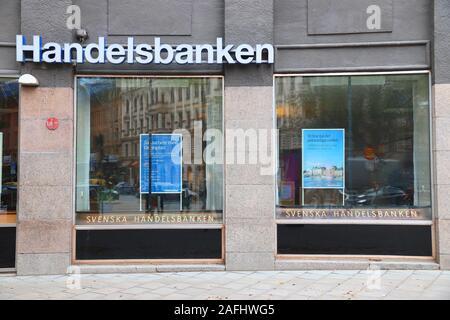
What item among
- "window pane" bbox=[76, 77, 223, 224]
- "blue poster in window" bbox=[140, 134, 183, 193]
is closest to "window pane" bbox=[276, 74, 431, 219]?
"window pane" bbox=[76, 77, 223, 224]

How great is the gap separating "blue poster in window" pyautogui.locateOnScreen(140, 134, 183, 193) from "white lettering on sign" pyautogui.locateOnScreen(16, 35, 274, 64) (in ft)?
5.35

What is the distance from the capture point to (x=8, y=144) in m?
9.23

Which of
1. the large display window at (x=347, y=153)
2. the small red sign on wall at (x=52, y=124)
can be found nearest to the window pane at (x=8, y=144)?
the small red sign on wall at (x=52, y=124)

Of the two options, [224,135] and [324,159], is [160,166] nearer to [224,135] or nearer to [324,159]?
[224,135]

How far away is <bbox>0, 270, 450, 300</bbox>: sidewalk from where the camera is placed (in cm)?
728

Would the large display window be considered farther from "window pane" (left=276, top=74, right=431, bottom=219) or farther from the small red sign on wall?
the small red sign on wall

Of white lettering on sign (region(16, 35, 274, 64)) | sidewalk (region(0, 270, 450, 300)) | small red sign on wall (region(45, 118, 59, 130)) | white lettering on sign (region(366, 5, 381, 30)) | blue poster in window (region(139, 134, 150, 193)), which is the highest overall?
white lettering on sign (region(366, 5, 381, 30))

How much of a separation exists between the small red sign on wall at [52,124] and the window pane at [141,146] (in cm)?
48

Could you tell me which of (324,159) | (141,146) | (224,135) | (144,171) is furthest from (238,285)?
(141,146)

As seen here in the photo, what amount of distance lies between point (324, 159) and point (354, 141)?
0.71m

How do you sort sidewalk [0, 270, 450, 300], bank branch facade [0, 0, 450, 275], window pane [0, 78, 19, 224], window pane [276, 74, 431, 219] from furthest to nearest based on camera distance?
window pane [276, 74, 431, 219] < window pane [0, 78, 19, 224] < bank branch facade [0, 0, 450, 275] < sidewalk [0, 270, 450, 300]

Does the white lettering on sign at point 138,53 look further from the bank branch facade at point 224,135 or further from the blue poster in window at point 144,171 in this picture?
the blue poster in window at point 144,171

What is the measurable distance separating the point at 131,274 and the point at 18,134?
11.6 ft
